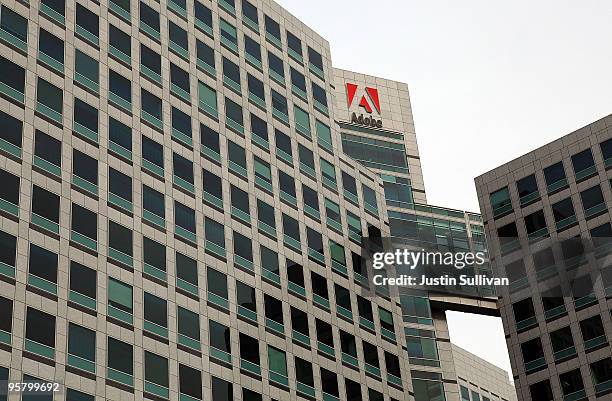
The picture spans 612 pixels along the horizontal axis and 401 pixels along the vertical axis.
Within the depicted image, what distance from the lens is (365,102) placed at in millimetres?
112875

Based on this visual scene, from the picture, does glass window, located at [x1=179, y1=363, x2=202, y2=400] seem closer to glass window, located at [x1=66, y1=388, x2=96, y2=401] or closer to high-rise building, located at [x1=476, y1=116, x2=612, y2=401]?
glass window, located at [x1=66, y1=388, x2=96, y2=401]

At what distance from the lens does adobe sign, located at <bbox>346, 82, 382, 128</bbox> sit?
110938mm

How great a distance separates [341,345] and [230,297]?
1021 cm

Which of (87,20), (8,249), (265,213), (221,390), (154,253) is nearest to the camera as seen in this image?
(8,249)

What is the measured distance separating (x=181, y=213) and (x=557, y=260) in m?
34.7

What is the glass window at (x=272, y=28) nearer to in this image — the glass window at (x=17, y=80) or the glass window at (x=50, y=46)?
the glass window at (x=50, y=46)

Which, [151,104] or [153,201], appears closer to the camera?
[153,201]

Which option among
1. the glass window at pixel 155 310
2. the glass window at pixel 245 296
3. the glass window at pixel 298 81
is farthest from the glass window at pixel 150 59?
the glass window at pixel 155 310

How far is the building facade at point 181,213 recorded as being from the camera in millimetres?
58406

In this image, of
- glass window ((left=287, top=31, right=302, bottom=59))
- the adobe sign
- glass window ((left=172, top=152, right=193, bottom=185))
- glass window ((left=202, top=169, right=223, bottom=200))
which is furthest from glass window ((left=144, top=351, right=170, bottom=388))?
the adobe sign

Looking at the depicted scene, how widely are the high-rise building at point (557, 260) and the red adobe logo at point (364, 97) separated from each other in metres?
18.3

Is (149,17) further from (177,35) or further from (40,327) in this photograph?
(40,327)

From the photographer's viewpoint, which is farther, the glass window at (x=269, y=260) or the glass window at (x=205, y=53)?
the glass window at (x=205, y=53)

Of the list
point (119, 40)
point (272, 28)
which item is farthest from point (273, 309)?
point (272, 28)
